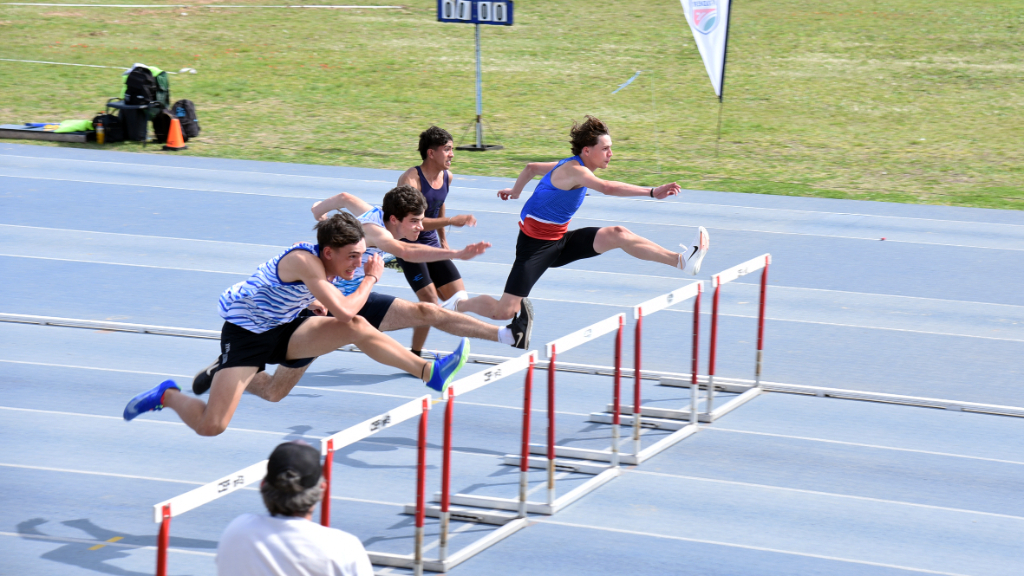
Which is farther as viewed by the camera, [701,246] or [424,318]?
[701,246]

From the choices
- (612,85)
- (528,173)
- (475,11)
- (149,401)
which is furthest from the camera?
(612,85)

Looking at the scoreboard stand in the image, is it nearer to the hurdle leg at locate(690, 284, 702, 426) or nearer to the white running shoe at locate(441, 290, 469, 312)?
the white running shoe at locate(441, 290, 469, 312)

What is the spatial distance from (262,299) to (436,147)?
8.37ft

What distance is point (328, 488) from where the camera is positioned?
398cm

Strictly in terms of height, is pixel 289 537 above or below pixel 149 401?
above

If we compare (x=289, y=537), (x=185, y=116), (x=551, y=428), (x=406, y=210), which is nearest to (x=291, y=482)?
(x=289, y=537)

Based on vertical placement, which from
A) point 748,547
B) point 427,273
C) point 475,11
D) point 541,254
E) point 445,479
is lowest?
point 748,547

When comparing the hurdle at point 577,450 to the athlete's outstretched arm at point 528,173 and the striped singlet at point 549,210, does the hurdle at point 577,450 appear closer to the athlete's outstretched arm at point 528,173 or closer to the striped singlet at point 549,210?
the striped singlet at point 549,210

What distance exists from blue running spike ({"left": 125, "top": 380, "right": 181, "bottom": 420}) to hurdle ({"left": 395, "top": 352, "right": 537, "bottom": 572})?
4.67ft

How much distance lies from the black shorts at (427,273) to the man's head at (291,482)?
4.46 m

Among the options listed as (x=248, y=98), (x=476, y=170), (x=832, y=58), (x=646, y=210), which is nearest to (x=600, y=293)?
(x=646, y=210)

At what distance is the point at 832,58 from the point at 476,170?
43.8 feet

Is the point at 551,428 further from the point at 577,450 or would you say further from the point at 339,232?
the point at 339,232

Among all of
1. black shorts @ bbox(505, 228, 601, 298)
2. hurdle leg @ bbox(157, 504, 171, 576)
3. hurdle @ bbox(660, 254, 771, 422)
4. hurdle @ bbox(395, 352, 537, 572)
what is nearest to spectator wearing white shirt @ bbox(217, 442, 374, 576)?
hurdle leg @ bbox(157, 504, 171, 576)
